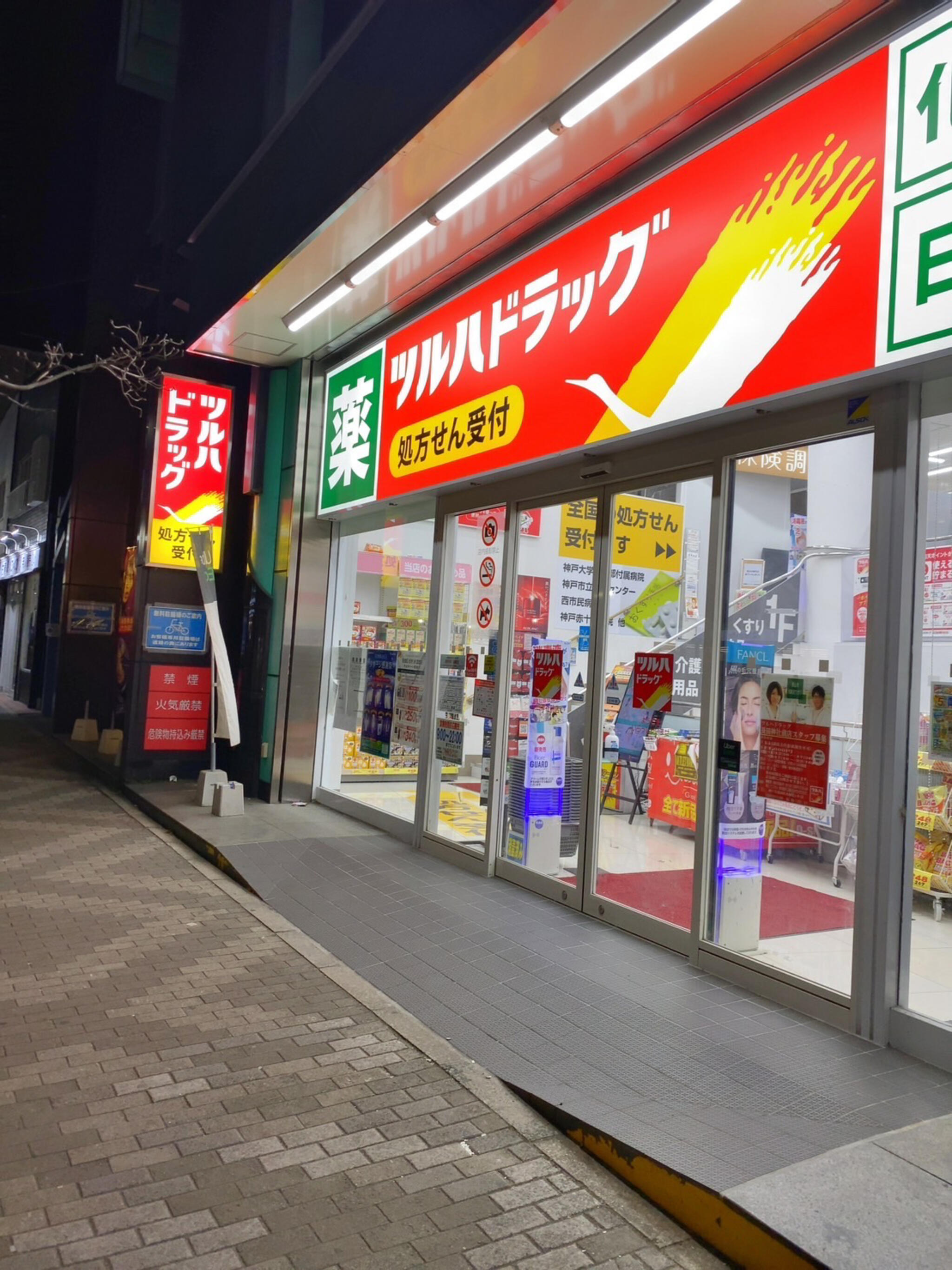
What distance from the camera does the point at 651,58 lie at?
4270 millimetres

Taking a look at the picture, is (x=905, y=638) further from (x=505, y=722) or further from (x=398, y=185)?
(x=398, y=185)

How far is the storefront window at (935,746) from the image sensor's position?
380cm

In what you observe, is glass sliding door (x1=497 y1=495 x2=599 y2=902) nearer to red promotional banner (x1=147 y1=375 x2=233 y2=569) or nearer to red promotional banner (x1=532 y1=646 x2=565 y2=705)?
red promotional banner (x1=532 y1=646 x2=565 y2=705)

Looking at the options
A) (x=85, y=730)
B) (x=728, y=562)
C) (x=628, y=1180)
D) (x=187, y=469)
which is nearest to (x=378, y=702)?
(x=187, y=469)

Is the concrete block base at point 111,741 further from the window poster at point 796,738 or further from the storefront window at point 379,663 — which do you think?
the window poster at point 796,738

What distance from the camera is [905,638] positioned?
3842 millimetres

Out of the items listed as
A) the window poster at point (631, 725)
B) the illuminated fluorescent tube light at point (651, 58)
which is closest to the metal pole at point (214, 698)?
Result: the window poster at point (631, 725)

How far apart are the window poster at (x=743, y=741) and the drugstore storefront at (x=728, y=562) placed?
0.01 meters

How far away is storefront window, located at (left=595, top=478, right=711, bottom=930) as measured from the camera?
5.03m

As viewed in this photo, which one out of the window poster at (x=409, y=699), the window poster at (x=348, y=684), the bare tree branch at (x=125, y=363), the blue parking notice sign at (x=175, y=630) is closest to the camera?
the bare tree branch at (x=125, y=363)

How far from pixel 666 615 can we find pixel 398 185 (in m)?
3.16

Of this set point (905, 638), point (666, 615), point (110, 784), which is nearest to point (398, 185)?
point (666, 615)

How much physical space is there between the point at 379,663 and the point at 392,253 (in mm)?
3471

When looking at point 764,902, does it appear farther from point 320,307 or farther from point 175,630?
point 175,630
